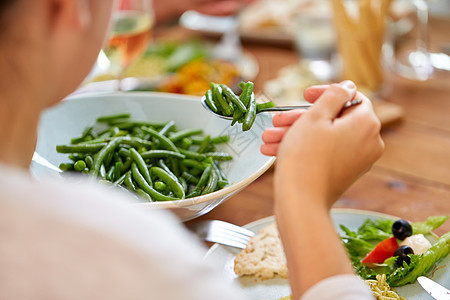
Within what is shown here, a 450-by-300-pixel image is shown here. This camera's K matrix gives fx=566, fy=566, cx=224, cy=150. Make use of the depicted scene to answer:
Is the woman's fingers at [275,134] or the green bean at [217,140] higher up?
the woman's fingers at [275,134]

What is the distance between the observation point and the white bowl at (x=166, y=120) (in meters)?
1.04

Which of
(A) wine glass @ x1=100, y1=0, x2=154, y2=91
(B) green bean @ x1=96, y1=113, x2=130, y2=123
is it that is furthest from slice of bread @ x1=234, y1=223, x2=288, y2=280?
(A) wine glass @ x1=100, y1=0, x2=154, y2=91

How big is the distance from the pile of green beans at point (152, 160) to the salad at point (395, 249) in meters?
0.30

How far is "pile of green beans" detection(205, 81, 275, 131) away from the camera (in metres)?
1.04

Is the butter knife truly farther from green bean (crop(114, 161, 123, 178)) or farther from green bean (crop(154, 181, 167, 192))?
green bean (crop(114, 161, 123, 178))

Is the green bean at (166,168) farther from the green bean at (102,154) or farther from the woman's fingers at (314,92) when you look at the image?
the woman's fingers at (314,92)

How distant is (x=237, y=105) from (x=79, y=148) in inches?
15.1

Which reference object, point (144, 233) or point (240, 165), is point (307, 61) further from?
point (144, 233)

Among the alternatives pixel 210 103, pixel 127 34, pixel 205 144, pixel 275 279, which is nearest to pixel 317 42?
pixel 127 34

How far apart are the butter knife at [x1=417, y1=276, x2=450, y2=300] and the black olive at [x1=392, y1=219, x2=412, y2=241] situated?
0.46 feet

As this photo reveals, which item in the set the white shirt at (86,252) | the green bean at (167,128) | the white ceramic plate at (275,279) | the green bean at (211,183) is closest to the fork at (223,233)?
the white ceramic plate at (275,279)

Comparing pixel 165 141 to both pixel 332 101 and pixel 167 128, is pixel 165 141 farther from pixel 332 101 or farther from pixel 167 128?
pixel 332 101

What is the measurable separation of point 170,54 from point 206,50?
0.52ft

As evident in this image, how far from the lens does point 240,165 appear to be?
45.5 inches
